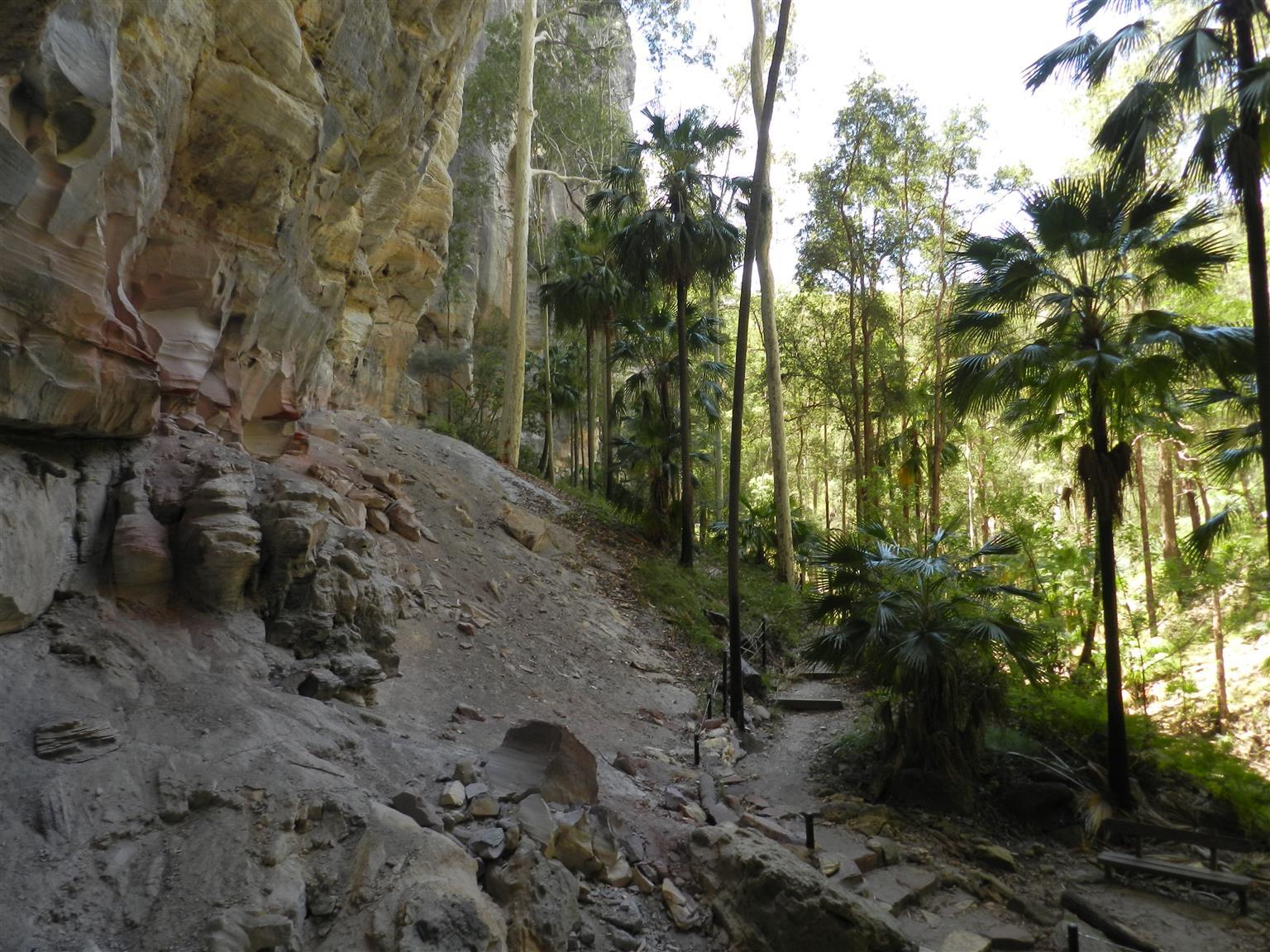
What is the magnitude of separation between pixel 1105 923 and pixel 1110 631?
3471 mm

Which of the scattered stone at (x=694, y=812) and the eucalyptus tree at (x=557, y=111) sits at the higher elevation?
the eucalyptus tree at (x=557, y=111)

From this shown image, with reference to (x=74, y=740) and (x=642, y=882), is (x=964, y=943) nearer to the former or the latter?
(x=642, y=882)

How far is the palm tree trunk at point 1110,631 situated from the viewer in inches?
349

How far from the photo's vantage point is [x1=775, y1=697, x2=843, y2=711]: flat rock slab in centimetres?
1229

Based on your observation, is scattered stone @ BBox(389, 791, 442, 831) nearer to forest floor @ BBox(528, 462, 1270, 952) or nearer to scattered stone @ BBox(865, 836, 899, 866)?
forest floor @ BBox(528, 462, 1270, 952)

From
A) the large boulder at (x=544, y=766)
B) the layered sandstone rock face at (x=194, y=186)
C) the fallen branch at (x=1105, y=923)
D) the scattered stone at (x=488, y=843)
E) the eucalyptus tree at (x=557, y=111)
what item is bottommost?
the fallen branch at (x=1105, y=923)

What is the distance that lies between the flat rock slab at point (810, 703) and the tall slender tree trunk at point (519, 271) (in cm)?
1129

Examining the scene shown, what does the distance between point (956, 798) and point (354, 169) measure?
11034 millimetres

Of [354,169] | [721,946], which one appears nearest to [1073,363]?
[721,946]

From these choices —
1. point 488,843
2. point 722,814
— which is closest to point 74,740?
point 488,843

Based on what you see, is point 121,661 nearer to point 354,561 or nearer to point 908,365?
point 354,561

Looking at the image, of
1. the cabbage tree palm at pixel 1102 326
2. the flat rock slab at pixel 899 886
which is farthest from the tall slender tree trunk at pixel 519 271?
the flat rock slab at pixel 899 886

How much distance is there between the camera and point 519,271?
21875 millimetres

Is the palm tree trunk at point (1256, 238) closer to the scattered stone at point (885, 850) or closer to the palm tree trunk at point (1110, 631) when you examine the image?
the palm tree trunk at point (1110, 631)
